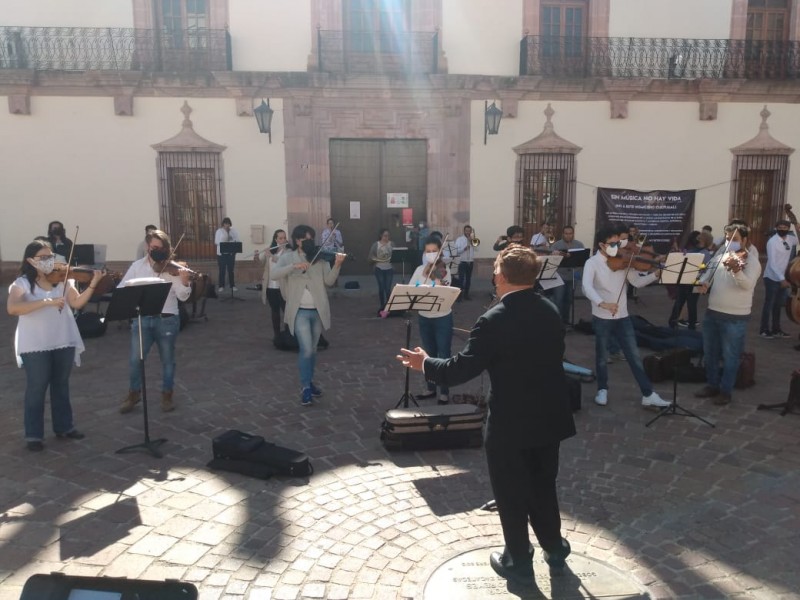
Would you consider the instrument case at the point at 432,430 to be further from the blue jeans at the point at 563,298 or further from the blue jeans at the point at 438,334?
the blue jeans at the point at 563,298

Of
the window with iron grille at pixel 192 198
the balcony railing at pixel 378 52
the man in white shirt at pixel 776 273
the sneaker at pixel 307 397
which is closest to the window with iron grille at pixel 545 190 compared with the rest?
the balcony railing at pixel 378 52

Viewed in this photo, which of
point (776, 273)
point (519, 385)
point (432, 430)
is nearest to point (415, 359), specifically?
point (519, 385)

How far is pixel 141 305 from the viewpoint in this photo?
18.2ft

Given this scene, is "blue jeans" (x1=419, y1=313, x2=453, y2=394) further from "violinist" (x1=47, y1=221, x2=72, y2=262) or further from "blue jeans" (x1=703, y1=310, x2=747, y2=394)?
"violinist" (x1=47, y1=221, x2=72, y2=262)

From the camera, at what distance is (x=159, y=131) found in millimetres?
15188

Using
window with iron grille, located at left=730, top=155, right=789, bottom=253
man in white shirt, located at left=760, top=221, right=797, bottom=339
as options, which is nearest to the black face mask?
man in white shirt, located at left=760, top=221, right=797, bottom=339

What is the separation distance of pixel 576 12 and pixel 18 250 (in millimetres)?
14888

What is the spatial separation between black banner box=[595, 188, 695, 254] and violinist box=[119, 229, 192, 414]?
12367mm

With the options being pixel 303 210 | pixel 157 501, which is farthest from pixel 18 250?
pixel 157 501

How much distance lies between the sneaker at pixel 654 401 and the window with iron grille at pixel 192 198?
1180 cm

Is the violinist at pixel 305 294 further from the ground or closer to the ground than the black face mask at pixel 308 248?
closer to the ground

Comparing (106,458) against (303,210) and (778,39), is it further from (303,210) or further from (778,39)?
(778,39)

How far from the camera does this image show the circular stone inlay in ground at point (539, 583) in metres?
3.51

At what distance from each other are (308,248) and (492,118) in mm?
9851
